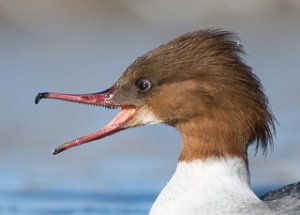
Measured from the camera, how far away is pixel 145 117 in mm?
7457

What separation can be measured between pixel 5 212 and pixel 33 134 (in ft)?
5.94

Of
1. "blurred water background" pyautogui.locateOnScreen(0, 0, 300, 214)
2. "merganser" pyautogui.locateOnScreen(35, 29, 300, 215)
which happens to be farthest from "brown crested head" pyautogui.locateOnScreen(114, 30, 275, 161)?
"blurred water background" pyautogui.locateOnScreen(0, 0, 300, 214)

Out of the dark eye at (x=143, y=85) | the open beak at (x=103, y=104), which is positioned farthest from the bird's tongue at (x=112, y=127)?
the dark eye at (x=143, y=85)

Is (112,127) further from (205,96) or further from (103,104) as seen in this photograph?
(205,96)

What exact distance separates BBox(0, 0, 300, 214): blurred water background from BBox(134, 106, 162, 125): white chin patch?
2781 mm

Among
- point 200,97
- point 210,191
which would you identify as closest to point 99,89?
point 200,97

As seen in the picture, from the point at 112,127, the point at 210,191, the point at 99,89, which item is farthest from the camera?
the point at 99,89

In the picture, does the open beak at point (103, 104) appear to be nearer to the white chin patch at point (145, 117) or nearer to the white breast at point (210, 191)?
the white chin patch at point (145, 117)

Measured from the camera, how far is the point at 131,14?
1446 centimetres

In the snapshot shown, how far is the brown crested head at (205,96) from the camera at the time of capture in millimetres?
7328

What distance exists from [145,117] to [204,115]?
322 millimetres

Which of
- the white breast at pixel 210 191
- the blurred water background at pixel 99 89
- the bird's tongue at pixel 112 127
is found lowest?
the white breast at pixel 210 191

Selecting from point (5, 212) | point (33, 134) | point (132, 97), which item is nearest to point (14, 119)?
point (33, 134)

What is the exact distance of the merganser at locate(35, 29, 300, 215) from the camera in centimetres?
729
